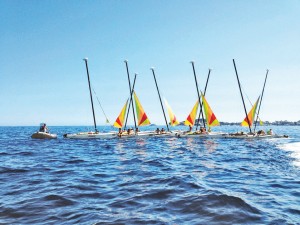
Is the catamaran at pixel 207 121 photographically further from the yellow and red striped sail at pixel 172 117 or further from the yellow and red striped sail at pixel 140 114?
the yellow and red striped sail at pixel 140 114

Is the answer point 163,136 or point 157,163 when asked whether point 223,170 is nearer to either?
point 157,163

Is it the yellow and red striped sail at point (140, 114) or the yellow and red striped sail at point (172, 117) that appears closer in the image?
the yellow and red striped sail at point (140, 114)

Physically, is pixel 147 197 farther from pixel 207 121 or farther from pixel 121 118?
pixel 207 121

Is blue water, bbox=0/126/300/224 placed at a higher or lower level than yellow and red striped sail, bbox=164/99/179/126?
lower

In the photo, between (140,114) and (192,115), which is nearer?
(140,114)

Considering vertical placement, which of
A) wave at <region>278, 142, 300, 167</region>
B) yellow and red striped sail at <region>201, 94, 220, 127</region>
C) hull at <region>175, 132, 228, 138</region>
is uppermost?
yellow and red striped sail at <region>201, 94, 220, 127</region>

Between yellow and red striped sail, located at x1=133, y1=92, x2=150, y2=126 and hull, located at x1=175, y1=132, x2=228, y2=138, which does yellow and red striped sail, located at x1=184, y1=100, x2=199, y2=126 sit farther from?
yellow and red striped sail, located at x1=133, y1=92, x2=150, y2=126

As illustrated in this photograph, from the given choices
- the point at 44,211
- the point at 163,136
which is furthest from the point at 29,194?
the point at 163,136

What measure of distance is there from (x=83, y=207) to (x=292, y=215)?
6.30 meters

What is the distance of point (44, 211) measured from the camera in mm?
8445

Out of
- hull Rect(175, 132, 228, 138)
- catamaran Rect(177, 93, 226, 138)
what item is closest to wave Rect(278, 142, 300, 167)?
hull Rect(175, 132, 228, 138)

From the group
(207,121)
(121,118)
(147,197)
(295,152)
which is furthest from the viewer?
(207,121)

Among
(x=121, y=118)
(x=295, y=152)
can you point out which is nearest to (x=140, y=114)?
(x=121, y=118)

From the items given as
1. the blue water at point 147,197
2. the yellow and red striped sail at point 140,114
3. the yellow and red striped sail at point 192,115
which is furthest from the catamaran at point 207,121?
the blue water at point 147,197
